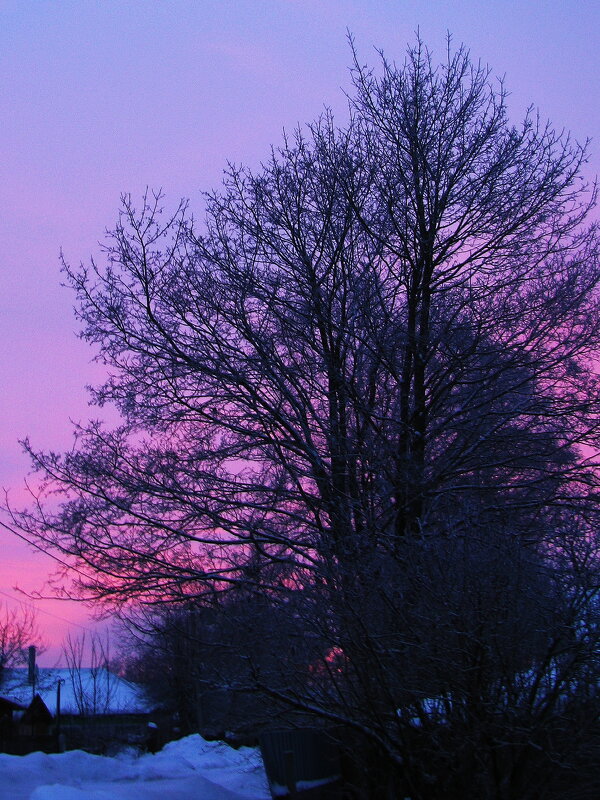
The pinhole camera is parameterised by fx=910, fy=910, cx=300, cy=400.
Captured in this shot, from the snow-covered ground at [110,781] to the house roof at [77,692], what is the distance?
38129 mm

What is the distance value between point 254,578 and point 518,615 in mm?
4336

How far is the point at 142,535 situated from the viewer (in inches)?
430

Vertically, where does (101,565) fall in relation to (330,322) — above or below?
below

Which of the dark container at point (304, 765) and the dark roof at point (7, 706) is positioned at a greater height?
the dark roof at point (7, 706)

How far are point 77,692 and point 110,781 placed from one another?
4263cm

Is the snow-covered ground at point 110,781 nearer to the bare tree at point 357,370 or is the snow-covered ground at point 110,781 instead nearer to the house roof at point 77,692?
the bare tree at point 357,370

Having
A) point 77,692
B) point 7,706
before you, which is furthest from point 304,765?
point 77,692

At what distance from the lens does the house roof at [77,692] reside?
172ft

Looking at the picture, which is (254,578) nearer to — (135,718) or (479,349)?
(479,349)

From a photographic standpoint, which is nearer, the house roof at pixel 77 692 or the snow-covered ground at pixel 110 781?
the snow-covered ground at pixel 110 781

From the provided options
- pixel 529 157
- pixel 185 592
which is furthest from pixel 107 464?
pixel 529 157

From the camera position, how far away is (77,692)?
52.9 m

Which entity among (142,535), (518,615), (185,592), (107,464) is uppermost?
(107,464)

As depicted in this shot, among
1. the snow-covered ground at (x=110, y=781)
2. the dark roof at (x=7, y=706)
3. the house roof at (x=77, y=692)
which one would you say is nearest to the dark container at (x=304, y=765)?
the snow-covered ground at (x=110, y=781)
